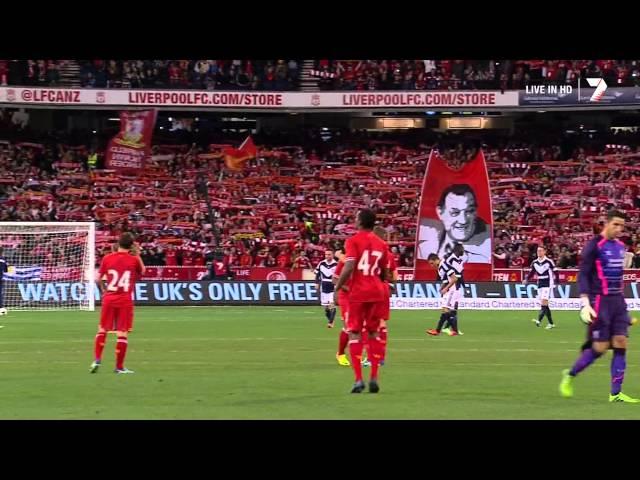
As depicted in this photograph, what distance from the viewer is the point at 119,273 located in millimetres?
17703

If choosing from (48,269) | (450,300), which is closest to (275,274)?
(48,269)

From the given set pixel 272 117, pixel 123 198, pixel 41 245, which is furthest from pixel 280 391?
pixel 272 117

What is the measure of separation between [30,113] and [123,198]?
28.5 feet

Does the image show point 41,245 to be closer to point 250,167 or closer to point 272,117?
point 250,167

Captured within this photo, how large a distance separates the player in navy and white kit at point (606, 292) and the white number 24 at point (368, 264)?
265 cm

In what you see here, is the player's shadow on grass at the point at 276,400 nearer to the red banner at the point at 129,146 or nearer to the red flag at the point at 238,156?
the red banner at the point at 129,146

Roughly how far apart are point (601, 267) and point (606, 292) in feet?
1.03

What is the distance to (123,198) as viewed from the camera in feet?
160

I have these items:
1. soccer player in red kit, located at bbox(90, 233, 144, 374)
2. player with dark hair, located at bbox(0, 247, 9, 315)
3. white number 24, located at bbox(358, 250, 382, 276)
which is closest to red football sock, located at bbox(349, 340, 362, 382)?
white number 24, located at bbox(358, 250, 382, 276)

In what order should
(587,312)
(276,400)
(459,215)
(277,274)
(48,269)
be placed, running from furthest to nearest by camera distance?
(459,215), (277,274), (48,269), (276,400), (587,312)

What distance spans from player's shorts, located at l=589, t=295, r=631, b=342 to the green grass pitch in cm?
87

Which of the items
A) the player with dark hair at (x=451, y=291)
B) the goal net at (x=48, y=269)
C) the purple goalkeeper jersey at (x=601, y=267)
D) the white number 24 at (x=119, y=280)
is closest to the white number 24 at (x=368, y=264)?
the purple goalkeeper jersey at (x=601, y=267)

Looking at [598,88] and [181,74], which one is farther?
[181,74]

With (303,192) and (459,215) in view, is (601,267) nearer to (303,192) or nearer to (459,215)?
(459,215)
